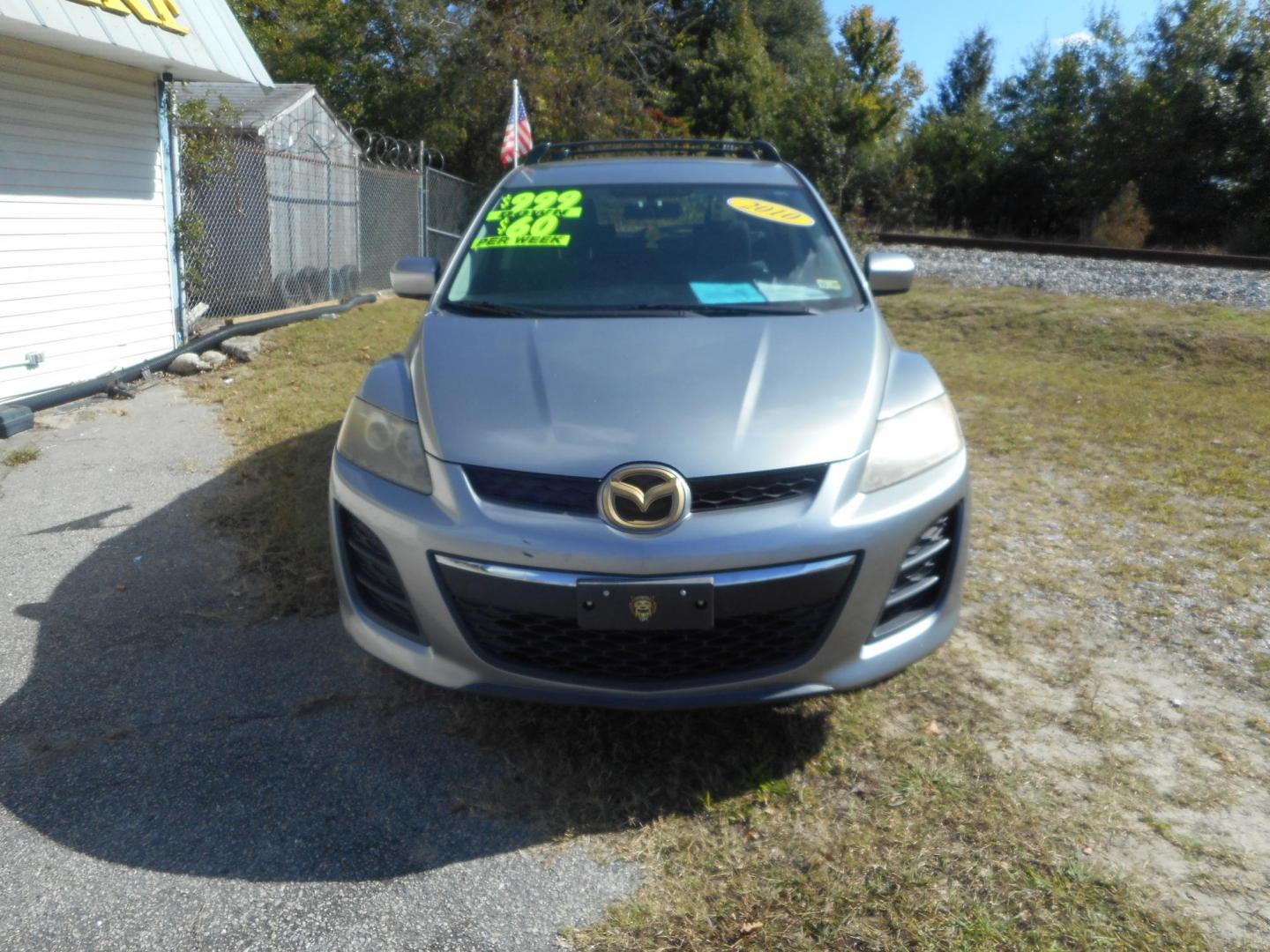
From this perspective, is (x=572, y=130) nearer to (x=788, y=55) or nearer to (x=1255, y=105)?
(x=1255, y=105)

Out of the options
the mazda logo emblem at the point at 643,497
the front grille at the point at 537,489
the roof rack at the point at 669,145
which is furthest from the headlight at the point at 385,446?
the roof rack at the point at 669,145

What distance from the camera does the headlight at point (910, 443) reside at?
275 centimetres

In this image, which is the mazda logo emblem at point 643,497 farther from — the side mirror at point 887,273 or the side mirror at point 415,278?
the side mirror at point 887,273

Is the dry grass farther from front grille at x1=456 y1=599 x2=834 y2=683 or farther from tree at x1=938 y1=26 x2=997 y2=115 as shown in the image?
tree at x1=938 y1=26 x2=997 y2=115

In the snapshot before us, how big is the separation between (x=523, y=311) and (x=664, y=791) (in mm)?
1722

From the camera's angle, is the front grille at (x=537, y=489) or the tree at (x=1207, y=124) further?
the tree at (x=1207, y=124)

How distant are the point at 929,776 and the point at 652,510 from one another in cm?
117

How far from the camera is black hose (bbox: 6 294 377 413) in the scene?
739 centimetres

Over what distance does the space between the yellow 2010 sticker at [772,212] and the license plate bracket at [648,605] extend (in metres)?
2.16

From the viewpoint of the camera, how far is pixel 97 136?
8.46 meters

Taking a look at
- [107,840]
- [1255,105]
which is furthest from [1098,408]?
[1255,105]

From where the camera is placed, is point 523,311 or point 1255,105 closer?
point 523,311

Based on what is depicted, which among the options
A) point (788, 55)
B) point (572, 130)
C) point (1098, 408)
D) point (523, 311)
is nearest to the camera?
point (523, 311)

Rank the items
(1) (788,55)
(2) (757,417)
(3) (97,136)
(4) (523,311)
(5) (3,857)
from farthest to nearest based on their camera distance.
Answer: (1) (788,55)
(3) (97,136)
(4) (523,311)
(2) (757,417)
(5) (3,857)
